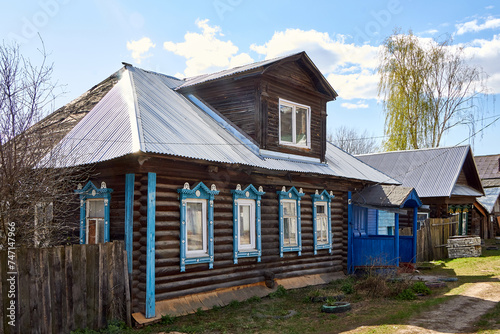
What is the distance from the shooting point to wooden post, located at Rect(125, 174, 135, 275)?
30.1ft

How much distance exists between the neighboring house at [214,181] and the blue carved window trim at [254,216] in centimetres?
3

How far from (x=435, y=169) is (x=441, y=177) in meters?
0.90

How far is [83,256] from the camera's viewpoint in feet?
26.6

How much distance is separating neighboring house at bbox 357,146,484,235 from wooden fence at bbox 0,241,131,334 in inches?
703

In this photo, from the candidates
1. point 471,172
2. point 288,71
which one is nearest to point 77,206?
point 288,71

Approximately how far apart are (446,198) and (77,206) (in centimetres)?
1893

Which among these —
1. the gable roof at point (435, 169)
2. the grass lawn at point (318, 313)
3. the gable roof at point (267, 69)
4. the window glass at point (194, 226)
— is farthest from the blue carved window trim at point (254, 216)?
the gable roof at point (435, 169)

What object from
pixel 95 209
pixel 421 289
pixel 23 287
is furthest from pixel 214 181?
pixel 421 289

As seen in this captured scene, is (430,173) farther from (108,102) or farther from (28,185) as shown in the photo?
(28,185)

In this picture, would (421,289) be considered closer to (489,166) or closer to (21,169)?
(21,169)

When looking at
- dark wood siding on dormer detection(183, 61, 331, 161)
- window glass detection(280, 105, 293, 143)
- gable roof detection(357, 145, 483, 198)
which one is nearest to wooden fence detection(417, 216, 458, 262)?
gable roof detection(357, 145, 483, 198)

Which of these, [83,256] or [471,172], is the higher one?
[471,172]

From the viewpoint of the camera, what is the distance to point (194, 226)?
1033 centimetres

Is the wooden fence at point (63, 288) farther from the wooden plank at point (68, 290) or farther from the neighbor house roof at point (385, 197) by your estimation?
the neighbor house roof at point (385, 197)
